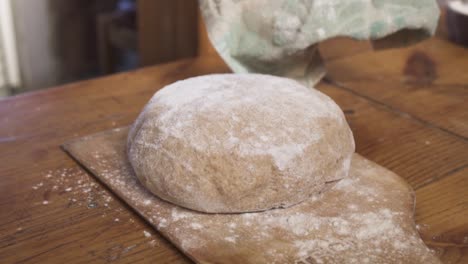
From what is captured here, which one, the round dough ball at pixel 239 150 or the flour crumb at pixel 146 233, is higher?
the round dough ball at pixel 239 150

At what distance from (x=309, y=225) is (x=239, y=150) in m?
0.15

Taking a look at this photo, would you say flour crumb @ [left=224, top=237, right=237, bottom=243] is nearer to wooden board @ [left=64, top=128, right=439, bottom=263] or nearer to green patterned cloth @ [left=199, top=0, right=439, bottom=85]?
wooden board @ [left=64, top=128, right=439, bottom=263]

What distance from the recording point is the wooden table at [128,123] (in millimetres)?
755

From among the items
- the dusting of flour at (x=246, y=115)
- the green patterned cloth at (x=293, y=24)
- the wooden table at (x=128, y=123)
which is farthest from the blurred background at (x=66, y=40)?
the dusting of flour at (x=246, y=115)

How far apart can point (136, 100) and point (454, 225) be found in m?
0.70

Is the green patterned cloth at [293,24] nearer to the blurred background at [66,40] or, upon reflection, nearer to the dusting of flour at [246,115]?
the dusting of flour at [246,115]

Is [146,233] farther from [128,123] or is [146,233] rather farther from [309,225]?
[128,123]

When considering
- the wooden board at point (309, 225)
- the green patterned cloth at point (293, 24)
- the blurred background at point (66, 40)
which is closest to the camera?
the wooden board at point (309, 225)

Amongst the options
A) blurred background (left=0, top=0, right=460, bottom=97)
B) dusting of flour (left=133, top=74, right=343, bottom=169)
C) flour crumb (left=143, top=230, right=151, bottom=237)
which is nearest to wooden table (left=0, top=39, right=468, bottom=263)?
flour crumb (left=143, top=230, right=151, bottom=237)

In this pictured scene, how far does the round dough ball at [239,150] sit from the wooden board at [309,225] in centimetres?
2

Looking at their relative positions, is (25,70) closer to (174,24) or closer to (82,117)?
(174,24)

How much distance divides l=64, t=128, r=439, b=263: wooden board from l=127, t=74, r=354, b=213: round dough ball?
0.02m

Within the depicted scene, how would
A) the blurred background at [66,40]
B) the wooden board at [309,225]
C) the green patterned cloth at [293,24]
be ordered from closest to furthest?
the wooden board at [309,225] < the green patterned cloth at [293,24] < the blurred background at [66,40]

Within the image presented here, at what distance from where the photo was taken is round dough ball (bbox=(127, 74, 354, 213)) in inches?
31.0
